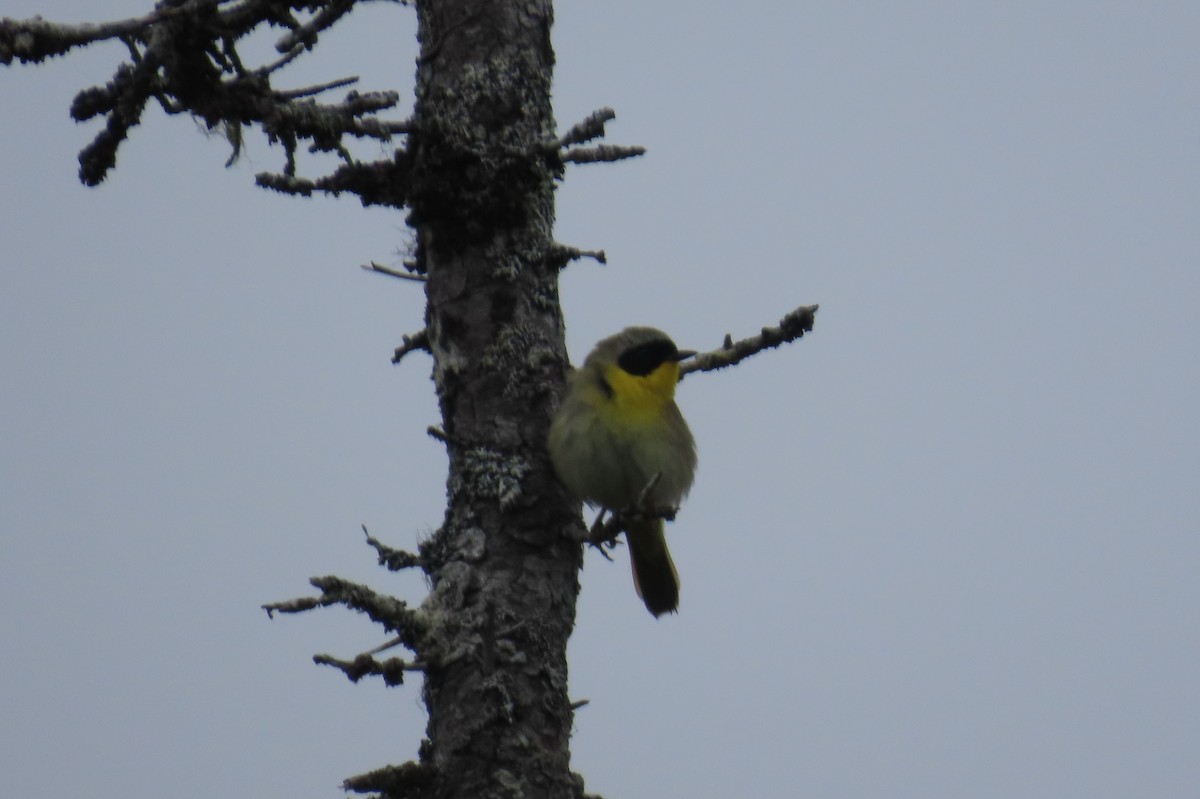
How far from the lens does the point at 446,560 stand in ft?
16.5

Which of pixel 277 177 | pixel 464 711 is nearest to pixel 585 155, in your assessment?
pixel 277 177

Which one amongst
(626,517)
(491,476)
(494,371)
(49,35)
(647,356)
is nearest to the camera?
(49,35)

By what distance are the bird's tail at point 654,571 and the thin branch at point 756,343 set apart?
166 centimetres

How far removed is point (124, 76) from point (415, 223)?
3.96 feet

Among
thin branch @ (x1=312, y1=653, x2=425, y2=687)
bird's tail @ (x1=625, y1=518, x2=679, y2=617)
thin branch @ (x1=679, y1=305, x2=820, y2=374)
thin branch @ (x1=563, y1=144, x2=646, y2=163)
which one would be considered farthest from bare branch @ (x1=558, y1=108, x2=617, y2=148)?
bird's tail @ (x1=625, y1=518, x2=679, y2=617)

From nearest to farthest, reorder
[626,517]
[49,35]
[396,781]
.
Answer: [49,35] → [396,781] → [626,517]

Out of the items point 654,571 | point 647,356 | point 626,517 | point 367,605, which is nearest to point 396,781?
point 367,605

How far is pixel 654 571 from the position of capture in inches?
283

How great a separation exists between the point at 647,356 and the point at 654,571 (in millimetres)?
1075

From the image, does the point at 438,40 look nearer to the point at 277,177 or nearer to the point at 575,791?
the point at 277,177

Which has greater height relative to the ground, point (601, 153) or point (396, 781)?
point (601, 153)

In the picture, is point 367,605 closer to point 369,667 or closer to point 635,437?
point 369,667

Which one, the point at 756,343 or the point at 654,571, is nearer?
the point at 756,343

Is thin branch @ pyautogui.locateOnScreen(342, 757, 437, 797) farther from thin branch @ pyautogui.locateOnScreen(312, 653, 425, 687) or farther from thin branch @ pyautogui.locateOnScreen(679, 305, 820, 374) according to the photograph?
thin branch @ pyautogui.locateOnScreen(679, 305, 820, 374)
